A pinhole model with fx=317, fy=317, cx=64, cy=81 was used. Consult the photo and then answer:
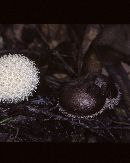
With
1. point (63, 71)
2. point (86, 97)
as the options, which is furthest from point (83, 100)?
point (63, 71)

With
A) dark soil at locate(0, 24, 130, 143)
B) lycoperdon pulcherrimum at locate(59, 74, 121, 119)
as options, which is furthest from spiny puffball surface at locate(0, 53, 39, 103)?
lycoperdon pulcherrimum at locate(59, 74, 121, 119)

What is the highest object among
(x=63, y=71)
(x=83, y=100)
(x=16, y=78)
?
(x=63, y=71)

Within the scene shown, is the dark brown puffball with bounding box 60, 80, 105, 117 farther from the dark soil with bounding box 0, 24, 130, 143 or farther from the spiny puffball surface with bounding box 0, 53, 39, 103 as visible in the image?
the spiny puffball surface with bounding box 0, 53, 39, 103

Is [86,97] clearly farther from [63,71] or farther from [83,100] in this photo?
[63,71]

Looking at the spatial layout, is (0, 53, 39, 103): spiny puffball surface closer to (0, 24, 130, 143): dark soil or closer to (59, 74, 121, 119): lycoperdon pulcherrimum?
(0, 24, 130, 143): dark soil

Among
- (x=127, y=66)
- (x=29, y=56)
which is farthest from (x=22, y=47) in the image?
(x=127, y=66)
